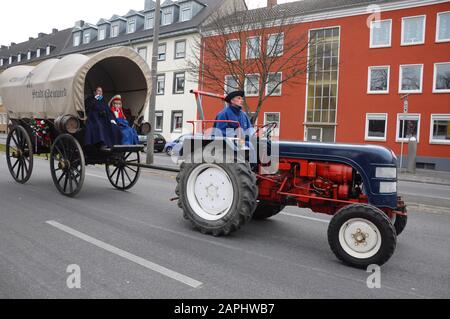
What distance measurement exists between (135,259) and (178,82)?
3140cm

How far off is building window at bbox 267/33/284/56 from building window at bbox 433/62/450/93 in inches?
364

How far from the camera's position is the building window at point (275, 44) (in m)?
21.2

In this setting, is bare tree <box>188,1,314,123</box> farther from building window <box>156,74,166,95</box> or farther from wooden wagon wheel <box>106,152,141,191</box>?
building window <box>156,74,166,95</box>

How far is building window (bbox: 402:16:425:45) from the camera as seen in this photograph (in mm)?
23155

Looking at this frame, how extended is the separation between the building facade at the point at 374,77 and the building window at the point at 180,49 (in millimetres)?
8862

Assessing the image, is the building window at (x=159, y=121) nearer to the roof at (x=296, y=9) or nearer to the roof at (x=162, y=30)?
the roof at (x=162, y=30)

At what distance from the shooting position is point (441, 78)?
2270 centimetres

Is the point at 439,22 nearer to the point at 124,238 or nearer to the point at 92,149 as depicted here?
the point at 92,149

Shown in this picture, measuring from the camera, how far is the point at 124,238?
4.96 metres

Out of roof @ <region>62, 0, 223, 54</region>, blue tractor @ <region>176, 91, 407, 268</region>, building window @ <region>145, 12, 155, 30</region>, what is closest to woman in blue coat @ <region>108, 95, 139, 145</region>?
blue tractor @ <region>176, 91, 407, 268</region>

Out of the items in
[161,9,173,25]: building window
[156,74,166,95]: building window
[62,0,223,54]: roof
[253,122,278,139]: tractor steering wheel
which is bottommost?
[253,122,278,139]: tractor steering wheel

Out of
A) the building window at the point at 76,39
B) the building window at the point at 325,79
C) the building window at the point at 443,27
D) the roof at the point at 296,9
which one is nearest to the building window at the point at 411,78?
the building window at the point at 443,27

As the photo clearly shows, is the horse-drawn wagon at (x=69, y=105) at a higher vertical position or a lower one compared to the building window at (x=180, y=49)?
lower
